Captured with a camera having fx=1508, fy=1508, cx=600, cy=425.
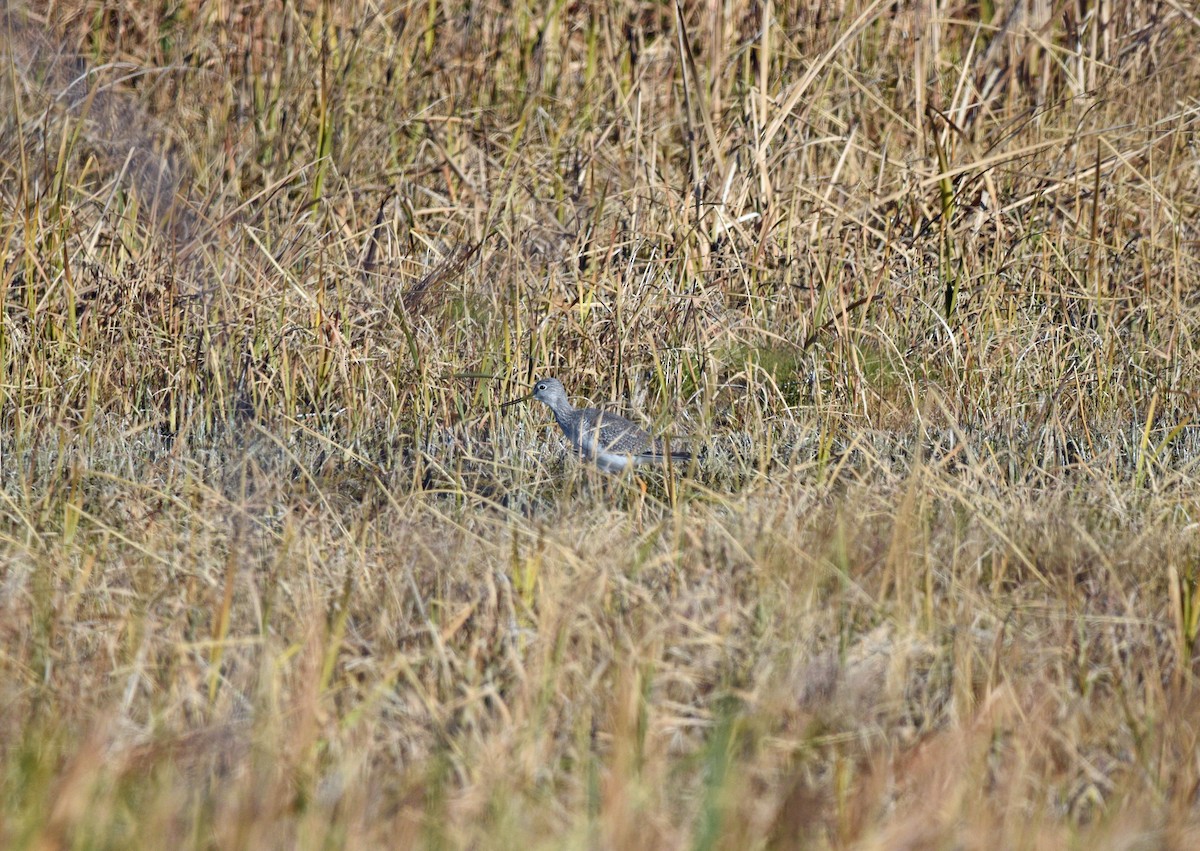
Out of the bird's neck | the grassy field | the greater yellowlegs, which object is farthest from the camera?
the bird's neck

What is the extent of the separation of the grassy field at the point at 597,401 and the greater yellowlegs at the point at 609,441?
0.12 meters

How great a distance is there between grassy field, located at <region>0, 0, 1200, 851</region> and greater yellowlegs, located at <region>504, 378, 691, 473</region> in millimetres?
123

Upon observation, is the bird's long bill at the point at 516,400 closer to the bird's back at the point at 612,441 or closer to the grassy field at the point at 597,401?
the grassy field at the point at 597,401

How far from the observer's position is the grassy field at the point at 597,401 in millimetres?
2236

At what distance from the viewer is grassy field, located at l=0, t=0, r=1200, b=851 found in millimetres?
2236

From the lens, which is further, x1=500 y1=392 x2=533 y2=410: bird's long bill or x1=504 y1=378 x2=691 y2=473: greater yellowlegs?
x1=500 y1=392 x2=533 y2=410: bird's long bill

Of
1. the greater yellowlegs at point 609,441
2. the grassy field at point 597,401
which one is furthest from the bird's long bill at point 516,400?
the greater yellowlegs at point 609,441

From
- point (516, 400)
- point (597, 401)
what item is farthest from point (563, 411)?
point (597, 401)

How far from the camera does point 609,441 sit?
376 centimetres

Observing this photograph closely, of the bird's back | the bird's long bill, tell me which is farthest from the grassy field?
the bird's back

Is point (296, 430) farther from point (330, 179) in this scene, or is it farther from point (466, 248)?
point (330, 179)

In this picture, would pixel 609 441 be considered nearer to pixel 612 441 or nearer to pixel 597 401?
pixel 612 441

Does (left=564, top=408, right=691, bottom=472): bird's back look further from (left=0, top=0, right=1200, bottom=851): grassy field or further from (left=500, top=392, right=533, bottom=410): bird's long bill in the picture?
(left=500, top=392, right=533, bottom=410): bird's long bill

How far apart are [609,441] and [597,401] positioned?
558 millimetres
